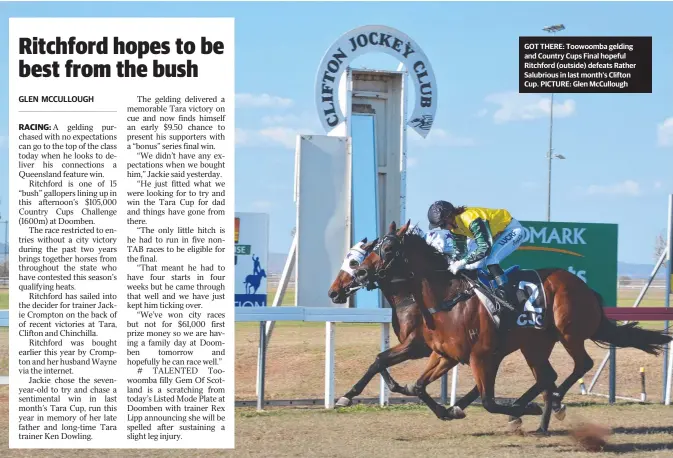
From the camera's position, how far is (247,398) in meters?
13.6

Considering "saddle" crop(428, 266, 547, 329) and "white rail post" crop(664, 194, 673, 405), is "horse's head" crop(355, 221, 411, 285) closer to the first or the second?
"saddle" crop(428, 266, 547, 329)

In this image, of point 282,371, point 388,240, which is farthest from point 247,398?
point 388,240

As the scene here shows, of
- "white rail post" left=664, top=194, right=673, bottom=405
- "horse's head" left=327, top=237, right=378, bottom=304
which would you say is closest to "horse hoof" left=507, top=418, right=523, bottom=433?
"horse's head" left=327, top=237, right=378, bottom=304

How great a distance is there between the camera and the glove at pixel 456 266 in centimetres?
1039

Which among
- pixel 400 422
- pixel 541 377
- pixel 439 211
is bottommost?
pixel 400 422

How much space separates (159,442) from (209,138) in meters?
2.48

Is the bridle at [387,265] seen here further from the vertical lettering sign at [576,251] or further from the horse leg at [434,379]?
the vertical lettering sign at [576,251]

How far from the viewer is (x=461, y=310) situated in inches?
407

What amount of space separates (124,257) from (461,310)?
3.46m

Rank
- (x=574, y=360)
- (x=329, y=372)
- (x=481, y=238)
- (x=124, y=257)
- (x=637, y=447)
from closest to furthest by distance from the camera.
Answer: (x=124, y=257), (x=637, y=447), (x=481, y=238), (x=574, y=360), (x=329, y=372)

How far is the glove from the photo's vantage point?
10391 mm

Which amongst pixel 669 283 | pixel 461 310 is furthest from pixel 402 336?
pixel 669 283

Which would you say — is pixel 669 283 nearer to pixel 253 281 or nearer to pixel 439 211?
pixel 439 211

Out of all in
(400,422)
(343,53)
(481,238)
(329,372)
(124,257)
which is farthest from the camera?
(343,53)
